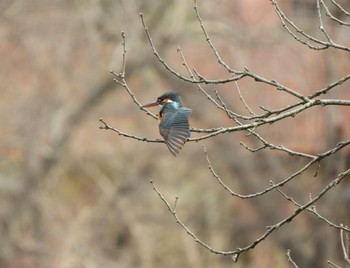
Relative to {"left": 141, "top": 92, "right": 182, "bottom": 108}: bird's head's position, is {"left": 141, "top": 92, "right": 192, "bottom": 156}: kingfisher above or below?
below

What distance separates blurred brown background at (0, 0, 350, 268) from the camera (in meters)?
18.0

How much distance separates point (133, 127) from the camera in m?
21.8

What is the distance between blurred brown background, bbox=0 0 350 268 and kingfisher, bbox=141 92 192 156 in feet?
30.8

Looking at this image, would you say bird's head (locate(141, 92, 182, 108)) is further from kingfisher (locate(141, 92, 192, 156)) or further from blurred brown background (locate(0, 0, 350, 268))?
blurred brown background (locate(0, 0, 350, 268))

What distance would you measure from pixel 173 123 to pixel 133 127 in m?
15.0

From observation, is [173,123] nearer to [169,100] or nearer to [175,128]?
[175,128]

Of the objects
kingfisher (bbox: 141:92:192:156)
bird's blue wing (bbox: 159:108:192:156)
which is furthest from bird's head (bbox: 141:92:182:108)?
bird's blue wing (bbox: 159:108:192:156)

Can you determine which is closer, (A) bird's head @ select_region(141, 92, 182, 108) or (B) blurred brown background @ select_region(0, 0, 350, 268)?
(A) bird's head @ select_region(141, 92, 182, 108)

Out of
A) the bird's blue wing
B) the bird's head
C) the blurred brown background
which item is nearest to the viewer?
the bird's blue wing

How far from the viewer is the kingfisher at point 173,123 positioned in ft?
21.8

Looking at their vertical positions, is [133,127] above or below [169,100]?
above

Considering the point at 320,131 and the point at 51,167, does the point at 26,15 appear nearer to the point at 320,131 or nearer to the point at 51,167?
the point at 51,167

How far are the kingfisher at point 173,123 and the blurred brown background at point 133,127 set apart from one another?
9.38 m

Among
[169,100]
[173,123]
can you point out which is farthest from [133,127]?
[173,123]
